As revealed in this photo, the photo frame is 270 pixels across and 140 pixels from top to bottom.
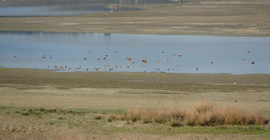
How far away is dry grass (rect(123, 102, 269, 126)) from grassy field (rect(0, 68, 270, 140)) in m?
0.12

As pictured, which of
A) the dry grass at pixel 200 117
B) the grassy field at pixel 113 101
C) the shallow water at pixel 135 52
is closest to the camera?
the grassy field at pixel 113 101

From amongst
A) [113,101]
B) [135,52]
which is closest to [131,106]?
[113,101]

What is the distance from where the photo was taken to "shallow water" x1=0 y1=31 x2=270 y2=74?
2745 cm

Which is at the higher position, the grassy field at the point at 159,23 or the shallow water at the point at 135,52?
the grassy field at the point at 159,23

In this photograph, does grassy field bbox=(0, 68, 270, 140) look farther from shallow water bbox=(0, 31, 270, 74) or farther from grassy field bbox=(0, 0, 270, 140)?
shallow water bbox=(0, 31, 270, 74)

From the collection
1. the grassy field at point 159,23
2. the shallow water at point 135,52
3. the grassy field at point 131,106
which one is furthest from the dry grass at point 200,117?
the grassy field at point 159,23

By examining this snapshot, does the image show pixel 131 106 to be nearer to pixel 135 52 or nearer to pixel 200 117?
pixel 200 117

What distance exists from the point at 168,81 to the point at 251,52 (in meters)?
12.2

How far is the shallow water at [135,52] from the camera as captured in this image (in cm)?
2745

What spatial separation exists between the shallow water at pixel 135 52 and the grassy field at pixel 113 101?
2726 mm

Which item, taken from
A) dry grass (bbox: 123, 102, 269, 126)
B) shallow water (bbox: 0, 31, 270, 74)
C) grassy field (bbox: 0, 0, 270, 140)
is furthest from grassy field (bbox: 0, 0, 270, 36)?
dry grass (bbox: 123, 102, 269, 126)

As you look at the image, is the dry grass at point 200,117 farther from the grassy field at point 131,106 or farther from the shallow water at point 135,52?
the shallow water at point 135,52

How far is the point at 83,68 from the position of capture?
27188mm

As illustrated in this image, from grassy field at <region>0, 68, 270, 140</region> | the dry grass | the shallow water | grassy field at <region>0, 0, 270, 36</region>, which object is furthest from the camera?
grassy field at <region>0, 0, 270, 36</region>
